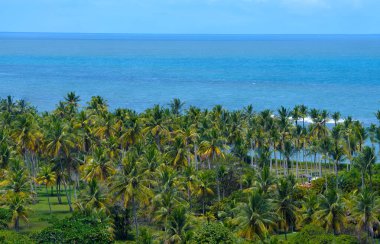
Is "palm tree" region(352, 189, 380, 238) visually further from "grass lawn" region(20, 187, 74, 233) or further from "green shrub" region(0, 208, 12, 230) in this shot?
"grass lawn" region(20, 187, 74, 233)

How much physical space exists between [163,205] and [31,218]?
2926cm

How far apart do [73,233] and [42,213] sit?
33.3 meters

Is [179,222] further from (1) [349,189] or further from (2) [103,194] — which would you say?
(1) [349,189]

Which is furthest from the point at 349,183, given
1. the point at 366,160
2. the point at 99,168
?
the point at 99,168

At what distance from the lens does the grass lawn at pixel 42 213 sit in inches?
3255

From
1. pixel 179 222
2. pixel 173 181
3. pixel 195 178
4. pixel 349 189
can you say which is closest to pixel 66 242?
pixel 179 222

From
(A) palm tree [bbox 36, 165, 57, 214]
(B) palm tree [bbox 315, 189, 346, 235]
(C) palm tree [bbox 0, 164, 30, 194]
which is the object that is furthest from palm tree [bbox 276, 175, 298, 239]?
(A) palm tree [bbox 36, 165, 57, 214]

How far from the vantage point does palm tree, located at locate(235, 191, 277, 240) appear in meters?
62.2

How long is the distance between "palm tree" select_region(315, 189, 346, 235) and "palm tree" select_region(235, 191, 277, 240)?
8473mm

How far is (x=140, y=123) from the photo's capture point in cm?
9919

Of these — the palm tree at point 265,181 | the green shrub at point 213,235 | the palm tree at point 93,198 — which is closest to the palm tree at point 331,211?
the palm tree at point 265,181

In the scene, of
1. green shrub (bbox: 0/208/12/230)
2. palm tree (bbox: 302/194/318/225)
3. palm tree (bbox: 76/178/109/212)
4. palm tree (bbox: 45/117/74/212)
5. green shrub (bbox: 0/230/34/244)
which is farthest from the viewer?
palm tree (bbox: 45/117/74/212)

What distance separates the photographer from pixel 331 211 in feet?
222

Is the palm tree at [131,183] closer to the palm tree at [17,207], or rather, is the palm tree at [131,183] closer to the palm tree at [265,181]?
the palm tree at [17,207]
